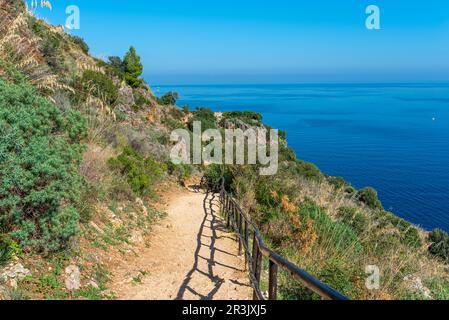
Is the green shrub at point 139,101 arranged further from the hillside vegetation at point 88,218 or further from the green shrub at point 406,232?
the green shrub at point 406,232

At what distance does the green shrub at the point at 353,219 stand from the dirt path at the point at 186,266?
3.46 m

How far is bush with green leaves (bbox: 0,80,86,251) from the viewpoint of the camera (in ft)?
15.3

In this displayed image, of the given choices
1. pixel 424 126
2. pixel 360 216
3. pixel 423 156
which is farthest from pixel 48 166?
pixel 424 126

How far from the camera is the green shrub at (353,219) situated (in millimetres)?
9719

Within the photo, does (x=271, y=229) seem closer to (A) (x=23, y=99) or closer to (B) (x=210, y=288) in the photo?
(B) (x=210, y=288)

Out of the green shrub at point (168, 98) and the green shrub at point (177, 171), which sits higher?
the green shrub at point (168, 98)

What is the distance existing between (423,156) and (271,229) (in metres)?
69.7

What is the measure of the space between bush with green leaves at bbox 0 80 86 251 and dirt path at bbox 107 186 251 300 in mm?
1493

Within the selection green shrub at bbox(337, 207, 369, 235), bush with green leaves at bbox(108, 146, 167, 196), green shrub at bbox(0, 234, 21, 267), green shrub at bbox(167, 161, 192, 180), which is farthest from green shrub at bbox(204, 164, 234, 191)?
green shrub at bbox(0, 234, 21, 267)

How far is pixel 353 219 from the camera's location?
1018 centimetres

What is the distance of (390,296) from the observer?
15.0 ft

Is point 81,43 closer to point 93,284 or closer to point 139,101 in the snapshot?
point 139,101

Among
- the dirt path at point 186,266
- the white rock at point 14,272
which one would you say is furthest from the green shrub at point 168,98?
the white rock at point 14,272

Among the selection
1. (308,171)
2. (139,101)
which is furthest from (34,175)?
(308,171)
